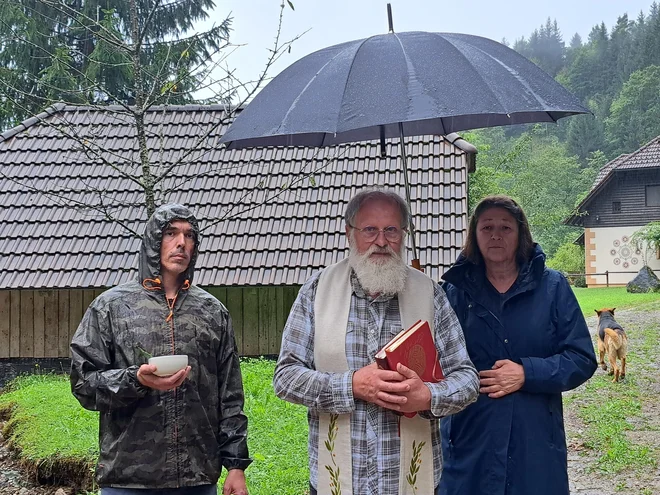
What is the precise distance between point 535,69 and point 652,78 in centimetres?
5321

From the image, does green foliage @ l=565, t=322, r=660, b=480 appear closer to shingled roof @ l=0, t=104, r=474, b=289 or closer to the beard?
shingled roof @ l=0, t=104, r=474, b=289

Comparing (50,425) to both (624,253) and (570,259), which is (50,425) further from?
(570,259)

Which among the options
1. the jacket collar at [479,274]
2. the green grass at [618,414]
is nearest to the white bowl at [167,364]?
the jacket collar at [479,274]

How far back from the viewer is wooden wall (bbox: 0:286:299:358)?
10.6m

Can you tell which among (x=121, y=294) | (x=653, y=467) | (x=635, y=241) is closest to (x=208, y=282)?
(x=653, y=467)

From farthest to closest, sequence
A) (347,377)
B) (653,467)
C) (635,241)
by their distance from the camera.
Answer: (635,241) → (653,467) → (347,377)

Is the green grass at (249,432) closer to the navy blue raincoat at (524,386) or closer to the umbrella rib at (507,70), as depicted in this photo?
the navy blue raincoat at (524,386)

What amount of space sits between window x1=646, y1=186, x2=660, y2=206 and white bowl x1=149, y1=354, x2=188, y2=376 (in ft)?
108

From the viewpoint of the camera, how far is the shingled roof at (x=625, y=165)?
103 feet

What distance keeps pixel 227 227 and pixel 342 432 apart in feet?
27.1

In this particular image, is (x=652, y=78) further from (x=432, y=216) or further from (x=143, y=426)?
(x=143, y=426)

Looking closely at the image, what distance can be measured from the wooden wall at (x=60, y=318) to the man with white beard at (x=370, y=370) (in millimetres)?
7845

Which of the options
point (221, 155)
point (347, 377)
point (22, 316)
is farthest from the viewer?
point (221, 155)

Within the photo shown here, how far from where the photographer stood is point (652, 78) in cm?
5081
